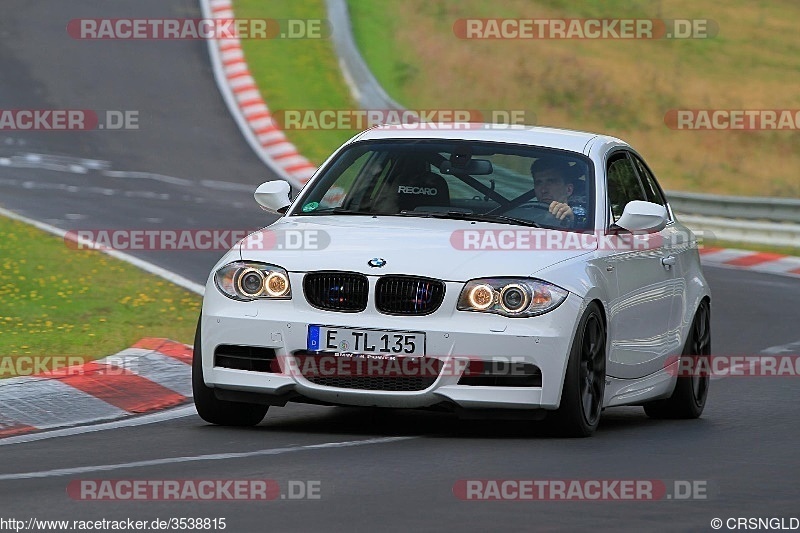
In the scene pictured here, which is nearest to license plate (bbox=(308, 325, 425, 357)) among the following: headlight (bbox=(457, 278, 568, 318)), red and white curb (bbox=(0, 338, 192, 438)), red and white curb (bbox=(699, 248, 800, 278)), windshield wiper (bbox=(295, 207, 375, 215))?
headlight (bbox=(457, 278, 568, 318))

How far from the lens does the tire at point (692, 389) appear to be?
11273 mm

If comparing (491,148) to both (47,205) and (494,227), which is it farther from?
(47,205)

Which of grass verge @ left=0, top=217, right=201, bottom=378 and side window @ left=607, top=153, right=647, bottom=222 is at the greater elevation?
side window @ left=607, top=153, right=647, bottom=222

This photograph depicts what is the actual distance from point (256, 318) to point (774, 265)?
45.2ft

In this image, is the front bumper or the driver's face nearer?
the front bumper

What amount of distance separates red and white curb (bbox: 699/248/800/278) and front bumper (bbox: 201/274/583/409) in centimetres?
1274

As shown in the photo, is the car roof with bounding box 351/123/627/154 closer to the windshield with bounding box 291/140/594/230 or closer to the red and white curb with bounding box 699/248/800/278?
the windshield with bounding box 291/140/594/230

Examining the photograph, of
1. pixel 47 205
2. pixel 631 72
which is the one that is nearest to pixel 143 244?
pixel 47 205

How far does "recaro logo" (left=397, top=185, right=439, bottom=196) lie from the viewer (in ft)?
33.3

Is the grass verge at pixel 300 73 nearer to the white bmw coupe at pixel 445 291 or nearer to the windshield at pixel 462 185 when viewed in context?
the windshield at pixel 462 185

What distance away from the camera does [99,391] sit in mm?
10672

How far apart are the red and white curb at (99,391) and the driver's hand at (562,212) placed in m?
2.49

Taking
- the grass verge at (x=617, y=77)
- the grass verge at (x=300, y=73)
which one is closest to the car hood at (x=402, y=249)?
the grass verge at (x=300, y=73)

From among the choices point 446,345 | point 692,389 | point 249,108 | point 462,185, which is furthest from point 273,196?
point 249,108
